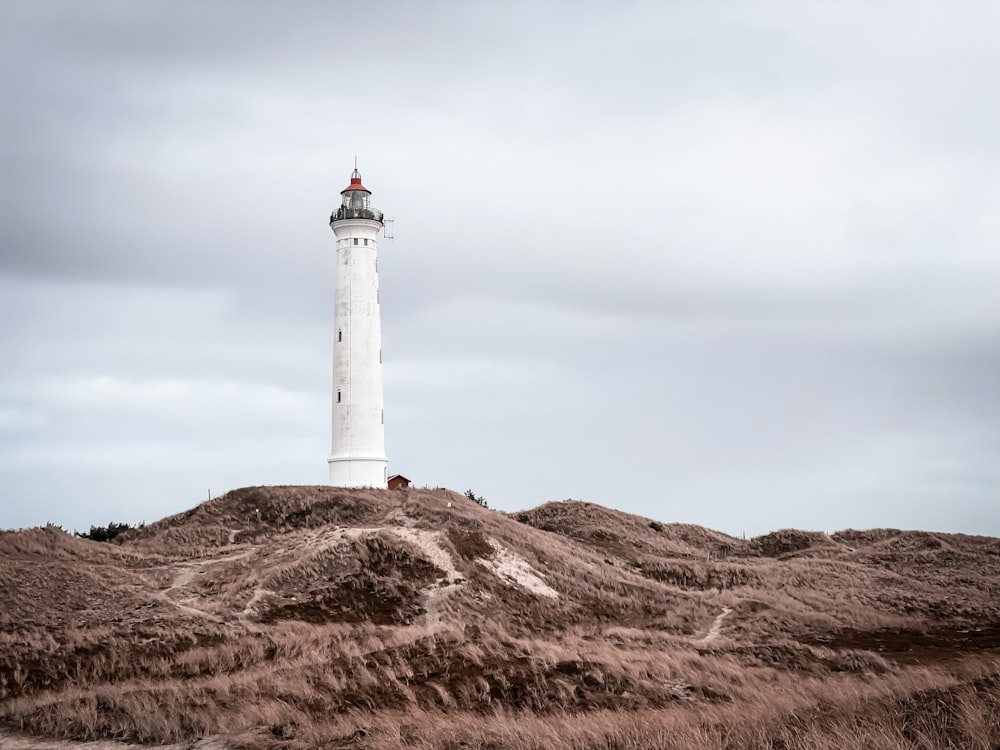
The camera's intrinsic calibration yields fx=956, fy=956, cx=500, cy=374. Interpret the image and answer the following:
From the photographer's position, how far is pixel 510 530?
38688 mm

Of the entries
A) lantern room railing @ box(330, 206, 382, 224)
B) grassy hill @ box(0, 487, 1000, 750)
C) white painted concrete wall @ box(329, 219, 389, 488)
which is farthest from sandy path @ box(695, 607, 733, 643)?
lantern room railing @ box(330, 206, 382, 224)

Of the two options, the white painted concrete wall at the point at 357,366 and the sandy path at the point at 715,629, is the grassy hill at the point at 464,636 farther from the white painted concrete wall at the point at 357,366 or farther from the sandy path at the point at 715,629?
the white painted concrete wall at the point at 357,366

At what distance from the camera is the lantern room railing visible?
48.9 meters

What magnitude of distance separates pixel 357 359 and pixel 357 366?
1.16 ft

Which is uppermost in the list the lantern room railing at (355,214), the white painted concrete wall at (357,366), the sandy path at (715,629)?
the lantern room railing at (355,214)

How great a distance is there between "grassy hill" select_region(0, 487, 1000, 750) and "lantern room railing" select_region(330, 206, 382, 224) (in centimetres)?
1458

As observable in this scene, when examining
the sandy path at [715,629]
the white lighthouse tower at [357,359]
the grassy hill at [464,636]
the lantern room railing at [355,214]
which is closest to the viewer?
the grassy hill at [464,636]

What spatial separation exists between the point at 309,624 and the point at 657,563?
19342 millimetres

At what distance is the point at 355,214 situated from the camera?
4888cm

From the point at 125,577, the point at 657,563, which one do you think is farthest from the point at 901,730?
the point at 657,563

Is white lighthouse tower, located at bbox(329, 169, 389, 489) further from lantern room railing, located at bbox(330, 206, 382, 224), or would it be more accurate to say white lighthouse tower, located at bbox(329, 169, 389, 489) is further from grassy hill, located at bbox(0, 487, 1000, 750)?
grassy hill, located at bbox(0, 487, 1000, 750)

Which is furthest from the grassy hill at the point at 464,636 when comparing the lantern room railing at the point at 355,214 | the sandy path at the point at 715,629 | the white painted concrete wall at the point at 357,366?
the lantern room railing at the point at 355,214

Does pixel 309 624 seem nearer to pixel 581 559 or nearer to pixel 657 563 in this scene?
pixel 581 559

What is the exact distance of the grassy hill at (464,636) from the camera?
1478cm
